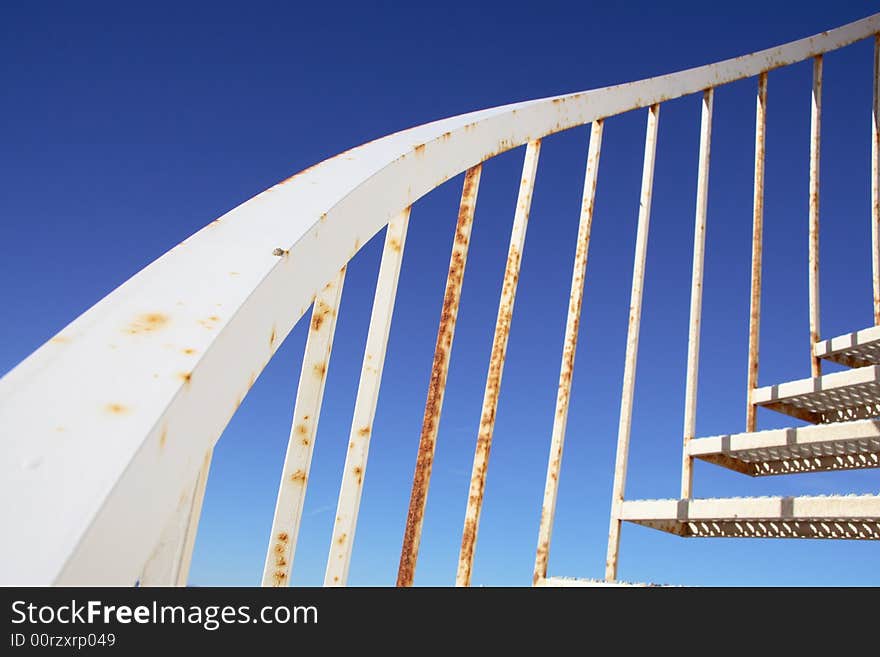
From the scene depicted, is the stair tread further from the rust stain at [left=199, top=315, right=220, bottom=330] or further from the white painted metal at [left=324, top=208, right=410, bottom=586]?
the rust stain at [left=199, top=315, right=220, bottom=330]

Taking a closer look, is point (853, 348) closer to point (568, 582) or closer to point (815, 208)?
point (815, 208)

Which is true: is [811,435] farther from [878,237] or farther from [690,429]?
[878,237]

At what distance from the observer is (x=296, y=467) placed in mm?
747

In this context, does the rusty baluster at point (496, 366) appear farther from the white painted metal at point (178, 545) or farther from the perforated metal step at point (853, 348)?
the perforated metal step at point (853, 348)

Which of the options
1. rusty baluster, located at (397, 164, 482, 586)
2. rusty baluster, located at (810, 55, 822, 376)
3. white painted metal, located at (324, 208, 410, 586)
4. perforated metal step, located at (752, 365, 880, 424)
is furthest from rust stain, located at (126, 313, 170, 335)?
rusty baluster, located at (810, 55, 822, 376)

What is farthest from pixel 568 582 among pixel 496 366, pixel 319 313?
pixel 319 313

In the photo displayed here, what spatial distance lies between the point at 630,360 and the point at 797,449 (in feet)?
1.47

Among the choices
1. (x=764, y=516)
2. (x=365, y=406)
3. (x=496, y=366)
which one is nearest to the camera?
(x=365, y=406)

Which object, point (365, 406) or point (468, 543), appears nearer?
point (365, 406)

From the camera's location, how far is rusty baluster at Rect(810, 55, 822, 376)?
223cm

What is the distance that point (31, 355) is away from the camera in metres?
0.41

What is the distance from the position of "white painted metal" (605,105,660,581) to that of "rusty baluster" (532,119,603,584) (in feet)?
0.80
